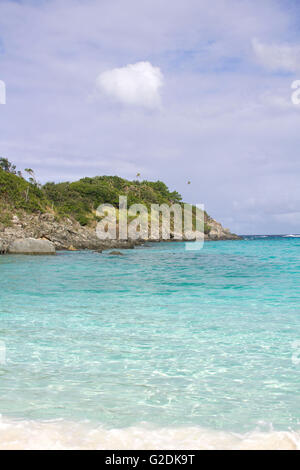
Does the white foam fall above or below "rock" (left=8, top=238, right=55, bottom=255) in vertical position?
below

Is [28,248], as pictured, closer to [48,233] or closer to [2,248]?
[2,248]

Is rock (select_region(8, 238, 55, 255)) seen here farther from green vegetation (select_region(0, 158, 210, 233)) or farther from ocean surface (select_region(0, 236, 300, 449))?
ocean surface (select_region(0, 236, 300, 449))

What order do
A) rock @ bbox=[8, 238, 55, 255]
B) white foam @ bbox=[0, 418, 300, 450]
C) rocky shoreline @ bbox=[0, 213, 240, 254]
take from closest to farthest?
white foam @ bbox=[0, 418, 300, 450] → rock @ bbox=[8, 238, 55, 255] → rocky shoreline @ bbox=[0, 213, 240, 254]

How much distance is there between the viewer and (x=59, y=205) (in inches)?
2739

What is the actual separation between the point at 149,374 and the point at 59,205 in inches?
2640

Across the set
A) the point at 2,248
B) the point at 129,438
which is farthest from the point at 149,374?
the point at 2,248

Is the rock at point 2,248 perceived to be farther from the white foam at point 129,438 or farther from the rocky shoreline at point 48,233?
the white foam at point 129,438

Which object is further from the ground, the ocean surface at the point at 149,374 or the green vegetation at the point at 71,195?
the green vegetation at the point at 71,195

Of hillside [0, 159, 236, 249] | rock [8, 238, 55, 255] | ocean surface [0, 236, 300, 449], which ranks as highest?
hillside [0, 159, 236, 249]

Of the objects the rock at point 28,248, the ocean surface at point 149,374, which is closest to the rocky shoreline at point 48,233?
the rock at point 28,248

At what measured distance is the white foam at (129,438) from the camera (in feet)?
11.7

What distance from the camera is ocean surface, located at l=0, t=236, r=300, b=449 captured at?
12.5 ft

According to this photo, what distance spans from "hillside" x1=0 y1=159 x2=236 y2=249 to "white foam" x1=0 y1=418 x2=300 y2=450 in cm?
3129

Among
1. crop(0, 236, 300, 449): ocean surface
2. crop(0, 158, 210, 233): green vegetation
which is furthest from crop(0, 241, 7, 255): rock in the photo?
crop(0, 236, 300, 449): ocean surface
